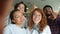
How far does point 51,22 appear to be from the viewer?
701 mm

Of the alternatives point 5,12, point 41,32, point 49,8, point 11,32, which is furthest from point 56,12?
point 5,12

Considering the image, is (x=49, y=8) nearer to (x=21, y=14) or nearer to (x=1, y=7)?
(x=21, y=14)

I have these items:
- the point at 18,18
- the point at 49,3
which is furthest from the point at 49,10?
the point at 18,18

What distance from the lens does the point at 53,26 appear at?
710 mm

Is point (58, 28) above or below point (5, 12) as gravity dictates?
below

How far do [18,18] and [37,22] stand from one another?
0.12 metres

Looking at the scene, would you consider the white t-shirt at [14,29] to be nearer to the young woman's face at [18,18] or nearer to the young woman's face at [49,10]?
the young woman's face at [18,18]

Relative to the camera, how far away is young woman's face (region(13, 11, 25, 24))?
0.64 m

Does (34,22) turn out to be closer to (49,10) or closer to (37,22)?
(37,22)

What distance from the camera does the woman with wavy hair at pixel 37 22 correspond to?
0.68 metres

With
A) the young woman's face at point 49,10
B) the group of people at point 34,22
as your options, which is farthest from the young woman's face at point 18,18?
the young woman's face at point 49,10

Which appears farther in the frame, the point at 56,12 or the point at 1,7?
the point at 56,12

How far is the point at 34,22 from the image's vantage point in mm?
687

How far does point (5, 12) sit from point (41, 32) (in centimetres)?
59
